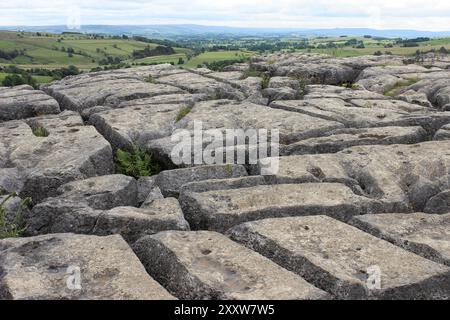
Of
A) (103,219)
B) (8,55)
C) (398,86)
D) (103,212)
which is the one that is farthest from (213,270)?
(8,55)

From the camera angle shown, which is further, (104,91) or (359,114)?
(104,91)

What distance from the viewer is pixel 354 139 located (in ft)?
51.0

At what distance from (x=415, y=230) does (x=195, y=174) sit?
19.5 ft

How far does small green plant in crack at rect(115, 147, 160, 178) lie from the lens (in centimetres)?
1448

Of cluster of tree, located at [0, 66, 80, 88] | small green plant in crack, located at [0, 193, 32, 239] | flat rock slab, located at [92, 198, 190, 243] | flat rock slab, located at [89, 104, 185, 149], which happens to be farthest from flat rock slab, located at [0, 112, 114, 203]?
cluster of tree, located at [0, 66, 80, 88]

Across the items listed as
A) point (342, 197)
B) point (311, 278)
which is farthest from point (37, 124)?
point (311, 278)

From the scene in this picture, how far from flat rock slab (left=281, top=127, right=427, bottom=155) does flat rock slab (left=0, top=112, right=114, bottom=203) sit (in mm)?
5900

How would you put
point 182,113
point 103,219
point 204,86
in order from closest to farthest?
point 103,219, point 182,113, point 204,86

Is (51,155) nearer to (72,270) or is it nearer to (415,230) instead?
(72,270)

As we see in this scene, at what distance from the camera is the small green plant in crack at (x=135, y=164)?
14.5 metres

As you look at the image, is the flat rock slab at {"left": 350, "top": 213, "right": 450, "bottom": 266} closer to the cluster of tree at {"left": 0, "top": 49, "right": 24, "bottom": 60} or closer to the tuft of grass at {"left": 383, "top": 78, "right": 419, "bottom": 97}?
the tuft of grass at {"left": 383, "top": 78, "right": 419, "bottom": 97}

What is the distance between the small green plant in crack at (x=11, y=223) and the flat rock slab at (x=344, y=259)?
4.88 meters
